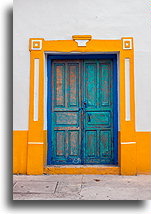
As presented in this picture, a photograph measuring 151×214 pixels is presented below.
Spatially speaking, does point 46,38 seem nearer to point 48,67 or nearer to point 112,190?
point 48,67

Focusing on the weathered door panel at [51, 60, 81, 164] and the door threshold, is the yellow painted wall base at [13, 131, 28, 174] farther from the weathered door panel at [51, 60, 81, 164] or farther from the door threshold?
the weathered door panel at [51, 60, 81, 164]

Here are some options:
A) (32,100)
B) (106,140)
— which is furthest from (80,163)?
(32,100)

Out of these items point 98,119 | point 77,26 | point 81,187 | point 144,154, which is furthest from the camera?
point 98,119

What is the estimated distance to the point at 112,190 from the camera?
13.0 ft

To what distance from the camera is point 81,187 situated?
4.08 meters

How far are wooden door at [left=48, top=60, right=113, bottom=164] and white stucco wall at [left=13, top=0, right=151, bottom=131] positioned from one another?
0.51m

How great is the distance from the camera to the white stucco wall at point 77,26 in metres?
4.75

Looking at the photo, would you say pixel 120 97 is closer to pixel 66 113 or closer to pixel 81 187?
pixel 66 113

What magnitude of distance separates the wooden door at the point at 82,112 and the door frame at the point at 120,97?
10.1 inches

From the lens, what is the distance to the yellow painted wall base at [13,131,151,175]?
15.2 feet

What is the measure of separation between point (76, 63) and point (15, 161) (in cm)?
194

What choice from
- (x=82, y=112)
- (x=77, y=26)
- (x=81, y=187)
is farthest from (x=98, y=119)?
(x=77, y=26)

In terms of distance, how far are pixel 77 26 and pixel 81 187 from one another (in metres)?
2.57

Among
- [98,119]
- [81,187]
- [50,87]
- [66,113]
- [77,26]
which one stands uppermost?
[77,26]
